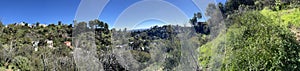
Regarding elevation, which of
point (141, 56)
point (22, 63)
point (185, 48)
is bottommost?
point (22, 63)

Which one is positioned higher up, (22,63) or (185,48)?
Result: (185,48)

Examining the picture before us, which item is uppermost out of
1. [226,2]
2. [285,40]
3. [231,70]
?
[226,2]

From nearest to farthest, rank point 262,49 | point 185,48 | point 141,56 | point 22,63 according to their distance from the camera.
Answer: point 262,49 → point 185,48 → point 141,56 → point 22,63

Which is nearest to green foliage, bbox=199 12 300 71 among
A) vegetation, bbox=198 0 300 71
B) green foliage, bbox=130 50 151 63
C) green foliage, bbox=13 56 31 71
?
vegetation, bbox=198 0 300 71

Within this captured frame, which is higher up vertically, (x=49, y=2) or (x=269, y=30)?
(x=49, y=2)

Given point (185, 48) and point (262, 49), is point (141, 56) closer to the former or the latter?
point (185, 48)

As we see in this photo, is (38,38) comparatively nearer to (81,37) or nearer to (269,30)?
(81,37)

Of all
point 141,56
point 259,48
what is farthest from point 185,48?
point 141,56

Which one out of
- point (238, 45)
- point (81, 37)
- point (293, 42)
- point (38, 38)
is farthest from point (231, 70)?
point (38, 38)

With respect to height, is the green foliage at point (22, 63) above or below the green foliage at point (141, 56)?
below

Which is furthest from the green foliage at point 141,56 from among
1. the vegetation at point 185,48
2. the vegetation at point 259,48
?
the vegetation at point 259,48

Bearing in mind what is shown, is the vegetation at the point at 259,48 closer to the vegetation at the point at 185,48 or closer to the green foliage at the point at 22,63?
the vegetation at the point at 185,48
